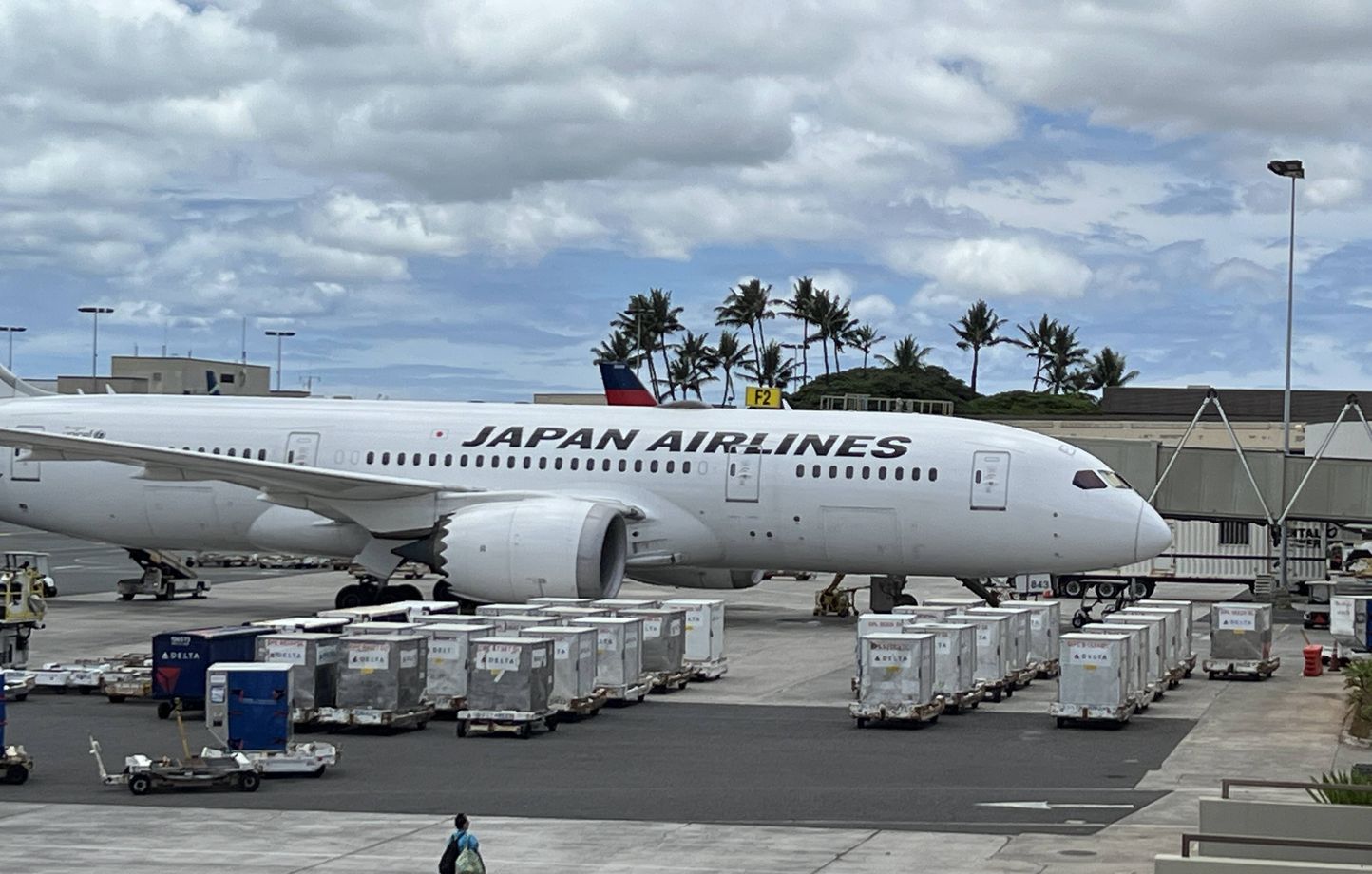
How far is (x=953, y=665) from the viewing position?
26.2 m

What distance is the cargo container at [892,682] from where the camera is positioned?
973 inches

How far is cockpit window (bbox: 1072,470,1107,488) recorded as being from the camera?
34562mm

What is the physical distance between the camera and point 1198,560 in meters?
54.2

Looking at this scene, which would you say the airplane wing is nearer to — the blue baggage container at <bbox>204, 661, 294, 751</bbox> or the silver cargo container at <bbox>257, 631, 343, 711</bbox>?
the silver cargo container at <bbox>257, 631, 343, 711</bbox>

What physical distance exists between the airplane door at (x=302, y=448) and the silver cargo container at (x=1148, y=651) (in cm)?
1801

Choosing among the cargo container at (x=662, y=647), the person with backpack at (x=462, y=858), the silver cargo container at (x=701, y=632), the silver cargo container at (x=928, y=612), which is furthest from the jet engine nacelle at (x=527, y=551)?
the person with backpack at (x=462, y=858)

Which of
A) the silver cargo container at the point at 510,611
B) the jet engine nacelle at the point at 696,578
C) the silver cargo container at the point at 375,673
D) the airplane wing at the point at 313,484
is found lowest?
the silver cargo container at the point at 375,673

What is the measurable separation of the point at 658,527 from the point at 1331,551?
2718 cm

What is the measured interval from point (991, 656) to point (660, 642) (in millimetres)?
5199

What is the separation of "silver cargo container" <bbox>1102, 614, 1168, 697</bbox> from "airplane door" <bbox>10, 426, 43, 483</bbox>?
24388mm

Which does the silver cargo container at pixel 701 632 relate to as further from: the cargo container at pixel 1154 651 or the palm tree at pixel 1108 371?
the palm tree at pixel 1108 371

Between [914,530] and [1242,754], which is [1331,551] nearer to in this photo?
[914,530]

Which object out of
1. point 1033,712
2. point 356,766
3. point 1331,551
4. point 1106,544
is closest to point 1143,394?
point 1331,551

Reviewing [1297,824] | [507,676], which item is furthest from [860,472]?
[1297,824]
